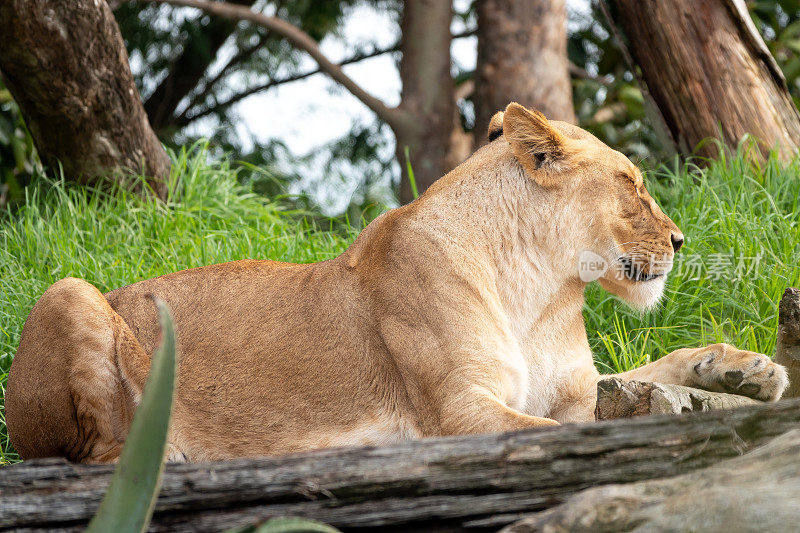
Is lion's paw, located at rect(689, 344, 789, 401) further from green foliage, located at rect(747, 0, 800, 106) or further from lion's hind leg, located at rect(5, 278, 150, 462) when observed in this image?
green foliage, located at rect(747, 0, 800, 106)

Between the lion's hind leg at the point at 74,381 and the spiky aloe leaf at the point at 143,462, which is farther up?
the spiky aloe leaf at the point at 143,462

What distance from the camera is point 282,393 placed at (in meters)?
2.90

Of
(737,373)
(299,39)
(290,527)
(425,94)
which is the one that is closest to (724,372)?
(737,373)

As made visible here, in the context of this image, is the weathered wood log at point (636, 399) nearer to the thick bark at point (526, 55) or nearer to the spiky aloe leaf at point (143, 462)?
the spiky aloe leaf at point (143, 462)

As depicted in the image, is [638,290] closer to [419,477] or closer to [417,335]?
[417,335]

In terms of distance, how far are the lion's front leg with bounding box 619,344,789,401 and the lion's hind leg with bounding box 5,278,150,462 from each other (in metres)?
1.69

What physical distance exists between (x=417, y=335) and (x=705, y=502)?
1.37 m

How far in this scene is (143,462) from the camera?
53.4 inches

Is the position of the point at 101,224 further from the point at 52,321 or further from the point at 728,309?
the point at 728,309

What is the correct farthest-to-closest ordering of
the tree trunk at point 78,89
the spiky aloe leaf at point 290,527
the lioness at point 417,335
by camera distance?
the tree trunk at point 78,89, the lioness at point 417,335, the spiky aloe leaf at point 290,527

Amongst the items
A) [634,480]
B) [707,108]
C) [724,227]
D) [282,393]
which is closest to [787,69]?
[707,108]

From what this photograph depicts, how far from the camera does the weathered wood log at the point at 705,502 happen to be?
1.32 meters

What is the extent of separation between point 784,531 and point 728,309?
103 inches

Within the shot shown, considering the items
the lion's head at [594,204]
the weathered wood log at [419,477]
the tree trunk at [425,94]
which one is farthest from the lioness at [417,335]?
the tree trunk at [425,94]
